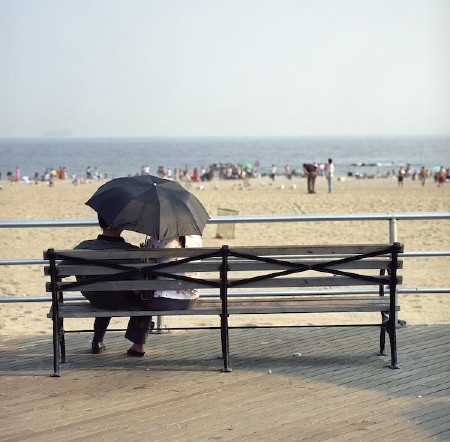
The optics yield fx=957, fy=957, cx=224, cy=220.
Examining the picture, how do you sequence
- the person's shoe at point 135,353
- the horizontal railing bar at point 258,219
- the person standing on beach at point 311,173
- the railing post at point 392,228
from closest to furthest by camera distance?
the person's shoe at point 135,353 → the horizontal railing bar at point 258,219 → the railing post at point 392,228 → the person standing on beach at point 311,173

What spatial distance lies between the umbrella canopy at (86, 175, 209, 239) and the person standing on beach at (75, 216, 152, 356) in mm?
181

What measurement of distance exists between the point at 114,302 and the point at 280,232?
16247 mm

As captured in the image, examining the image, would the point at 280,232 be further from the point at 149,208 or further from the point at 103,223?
the point at 149,208

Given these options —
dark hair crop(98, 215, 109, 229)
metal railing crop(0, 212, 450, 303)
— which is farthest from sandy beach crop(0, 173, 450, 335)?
dark hair crop(98, 215, 109, 229)

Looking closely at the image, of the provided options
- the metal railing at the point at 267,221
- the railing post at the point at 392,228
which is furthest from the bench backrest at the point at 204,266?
the railing post at the point at 392,228

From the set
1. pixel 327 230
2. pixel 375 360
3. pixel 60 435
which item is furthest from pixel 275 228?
pixel 60 435

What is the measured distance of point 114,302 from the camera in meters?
6.50

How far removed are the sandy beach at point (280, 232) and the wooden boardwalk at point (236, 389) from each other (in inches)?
150

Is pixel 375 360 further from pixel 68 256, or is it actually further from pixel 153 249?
pixel 68 256

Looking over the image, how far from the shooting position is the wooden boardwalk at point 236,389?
5180 millimetres

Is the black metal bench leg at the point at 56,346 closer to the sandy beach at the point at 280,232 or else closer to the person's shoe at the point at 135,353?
the person's shoe at the point at 135,353

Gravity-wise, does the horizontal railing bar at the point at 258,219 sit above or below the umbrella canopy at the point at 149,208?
below

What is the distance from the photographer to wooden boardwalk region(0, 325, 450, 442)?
5180mm

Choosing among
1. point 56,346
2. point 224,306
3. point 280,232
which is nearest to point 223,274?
point 224,306
